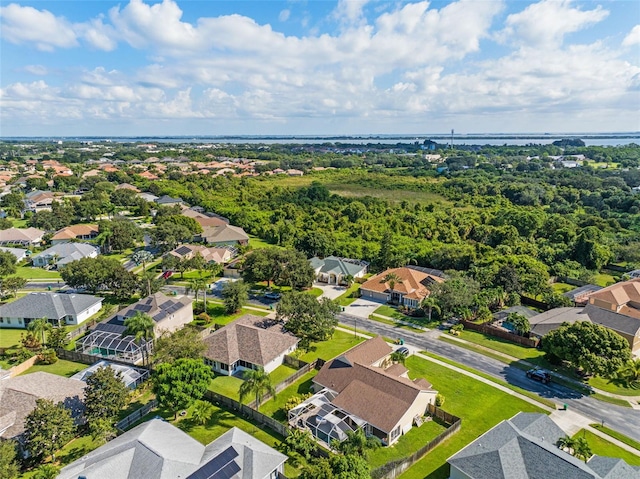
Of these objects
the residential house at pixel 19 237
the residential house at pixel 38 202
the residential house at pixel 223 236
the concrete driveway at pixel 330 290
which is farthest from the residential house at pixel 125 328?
the residential house at pixel 38 202

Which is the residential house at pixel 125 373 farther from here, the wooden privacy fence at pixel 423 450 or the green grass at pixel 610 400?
the green grass at pixel 610 400

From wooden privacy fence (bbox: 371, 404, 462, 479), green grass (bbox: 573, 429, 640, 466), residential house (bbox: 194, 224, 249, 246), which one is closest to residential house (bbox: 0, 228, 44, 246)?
residential house (bbox: 194, 224, 249, 246)

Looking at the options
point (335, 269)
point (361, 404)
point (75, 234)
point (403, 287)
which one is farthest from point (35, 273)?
point (361, 404)

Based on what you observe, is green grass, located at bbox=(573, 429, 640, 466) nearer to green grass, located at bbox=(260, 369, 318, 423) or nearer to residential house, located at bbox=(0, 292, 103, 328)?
green grass, located at bbox=(260, 369, 318, 423)

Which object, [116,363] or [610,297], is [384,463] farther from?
[610,297]

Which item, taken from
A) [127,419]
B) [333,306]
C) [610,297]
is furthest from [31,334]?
[610,297]
